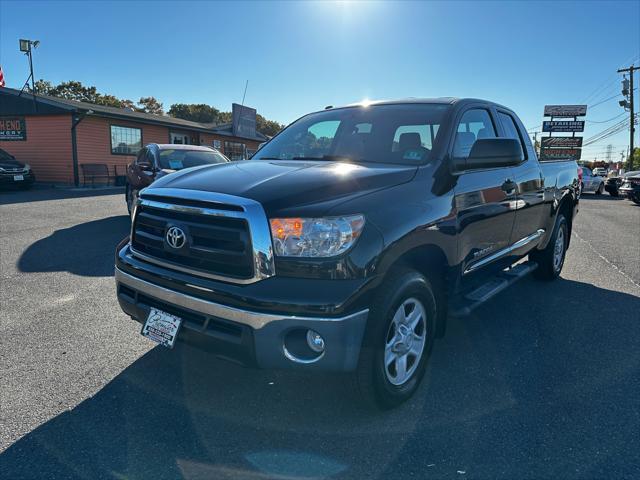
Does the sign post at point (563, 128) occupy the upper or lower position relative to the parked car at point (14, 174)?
upper

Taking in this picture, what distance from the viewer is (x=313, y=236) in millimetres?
2318

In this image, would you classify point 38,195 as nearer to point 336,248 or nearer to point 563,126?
point 336,248

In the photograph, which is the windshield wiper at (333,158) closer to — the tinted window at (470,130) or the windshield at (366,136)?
the windshield at (366,136)

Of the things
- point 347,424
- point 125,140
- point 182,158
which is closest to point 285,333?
point 347,424

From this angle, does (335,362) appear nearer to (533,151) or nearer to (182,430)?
(182,430)

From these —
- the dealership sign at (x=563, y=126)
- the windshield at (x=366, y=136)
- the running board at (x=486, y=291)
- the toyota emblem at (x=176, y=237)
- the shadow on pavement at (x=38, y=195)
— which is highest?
the dealership sign at (x=563, y=126)

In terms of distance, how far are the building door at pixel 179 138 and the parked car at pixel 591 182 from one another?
21.3 metres

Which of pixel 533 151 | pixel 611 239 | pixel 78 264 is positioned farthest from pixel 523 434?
pixel 611 239

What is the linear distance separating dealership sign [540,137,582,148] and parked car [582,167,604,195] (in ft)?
35.8

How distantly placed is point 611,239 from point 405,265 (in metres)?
8.18

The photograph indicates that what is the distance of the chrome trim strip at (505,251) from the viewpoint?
11.4 feet

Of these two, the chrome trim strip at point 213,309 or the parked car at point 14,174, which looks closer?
the chrome trim strip at point 213,309

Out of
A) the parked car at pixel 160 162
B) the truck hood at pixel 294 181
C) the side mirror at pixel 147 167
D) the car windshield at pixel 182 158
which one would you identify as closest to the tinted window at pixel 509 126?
the truck hood at pixel 294 181

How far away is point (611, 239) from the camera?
9031 mm
